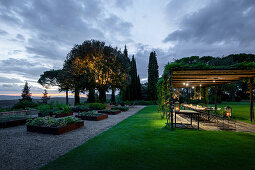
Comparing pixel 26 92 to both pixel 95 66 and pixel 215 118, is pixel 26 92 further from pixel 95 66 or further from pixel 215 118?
pixel 215 118

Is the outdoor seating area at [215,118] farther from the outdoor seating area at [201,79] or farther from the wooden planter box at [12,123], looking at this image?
the wooden planter box at [12,123]

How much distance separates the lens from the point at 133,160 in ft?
9.59

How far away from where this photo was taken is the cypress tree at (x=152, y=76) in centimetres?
2815

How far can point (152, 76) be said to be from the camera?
2898 centimetres

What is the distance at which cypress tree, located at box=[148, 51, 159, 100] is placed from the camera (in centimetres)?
2815

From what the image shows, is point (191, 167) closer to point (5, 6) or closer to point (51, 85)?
point (5, 6)

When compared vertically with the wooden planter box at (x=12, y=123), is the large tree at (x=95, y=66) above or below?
above

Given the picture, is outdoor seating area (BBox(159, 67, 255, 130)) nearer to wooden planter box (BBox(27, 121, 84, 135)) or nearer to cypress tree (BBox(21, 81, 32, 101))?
wooden planter box (BBox(27, 121, 84, 135))

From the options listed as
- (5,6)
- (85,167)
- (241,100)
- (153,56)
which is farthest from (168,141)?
(241,100)

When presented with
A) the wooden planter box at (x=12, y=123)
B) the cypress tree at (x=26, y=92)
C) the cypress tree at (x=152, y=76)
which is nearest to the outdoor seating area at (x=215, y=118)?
the wooden planter box at (x=12, y=123)

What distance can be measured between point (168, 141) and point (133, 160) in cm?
189

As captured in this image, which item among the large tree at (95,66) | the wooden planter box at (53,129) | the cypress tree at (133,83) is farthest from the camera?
the cypress tree at (133,83)

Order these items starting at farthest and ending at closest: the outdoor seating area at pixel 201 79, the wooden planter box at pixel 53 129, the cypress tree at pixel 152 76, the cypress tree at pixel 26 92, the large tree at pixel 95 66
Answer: the cypress tree at pixel 152 76, the cypress tree at pixel 26 92, the large tree at pixel 95 66, the outdoor seating area at pixel 201 79, the wooden planter box at pixel 53 129

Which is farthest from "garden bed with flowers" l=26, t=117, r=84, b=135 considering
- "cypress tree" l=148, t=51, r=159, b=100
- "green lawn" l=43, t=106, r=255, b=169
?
"cypress tree" l=148, t=51, r=159, b=100
